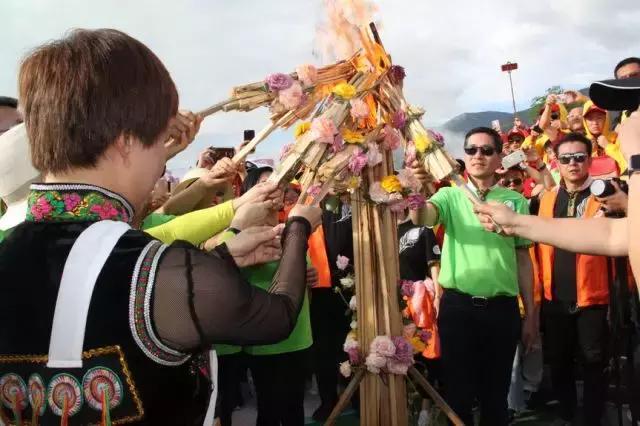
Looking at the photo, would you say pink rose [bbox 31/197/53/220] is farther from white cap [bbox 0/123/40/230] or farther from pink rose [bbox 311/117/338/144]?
pink rose [bbox 311/117/338/144]

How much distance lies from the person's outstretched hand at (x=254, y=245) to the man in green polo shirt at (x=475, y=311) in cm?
145

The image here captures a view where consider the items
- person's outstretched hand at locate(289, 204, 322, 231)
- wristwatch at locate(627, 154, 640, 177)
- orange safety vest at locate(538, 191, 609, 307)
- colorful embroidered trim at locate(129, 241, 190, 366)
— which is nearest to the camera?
colorful embroidered trim at locate(129, 241, 190, 366)

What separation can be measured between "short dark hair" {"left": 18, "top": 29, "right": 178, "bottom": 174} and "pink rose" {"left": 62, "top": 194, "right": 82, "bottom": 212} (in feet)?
0.20

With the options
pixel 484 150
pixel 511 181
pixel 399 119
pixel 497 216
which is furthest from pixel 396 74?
pixel 511 181

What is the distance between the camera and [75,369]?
1.12 meters

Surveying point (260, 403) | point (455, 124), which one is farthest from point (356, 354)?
point (455, 124)

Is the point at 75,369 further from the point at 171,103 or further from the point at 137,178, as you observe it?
the point at 171,103

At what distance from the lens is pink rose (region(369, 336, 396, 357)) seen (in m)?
2.83

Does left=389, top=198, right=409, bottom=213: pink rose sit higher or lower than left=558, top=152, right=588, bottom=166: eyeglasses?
lower

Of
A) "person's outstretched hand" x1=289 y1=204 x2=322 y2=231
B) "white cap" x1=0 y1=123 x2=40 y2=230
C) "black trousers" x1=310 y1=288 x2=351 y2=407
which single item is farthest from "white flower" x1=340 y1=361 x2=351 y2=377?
"white cap" x1=0 y1=123 x2=40 y2=230

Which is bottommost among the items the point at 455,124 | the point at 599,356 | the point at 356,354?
the point at 599,356

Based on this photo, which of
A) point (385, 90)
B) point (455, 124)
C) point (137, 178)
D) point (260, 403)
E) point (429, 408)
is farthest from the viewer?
point (455, 124)

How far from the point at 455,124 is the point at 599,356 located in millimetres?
29142

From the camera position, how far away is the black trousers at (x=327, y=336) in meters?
4.64
